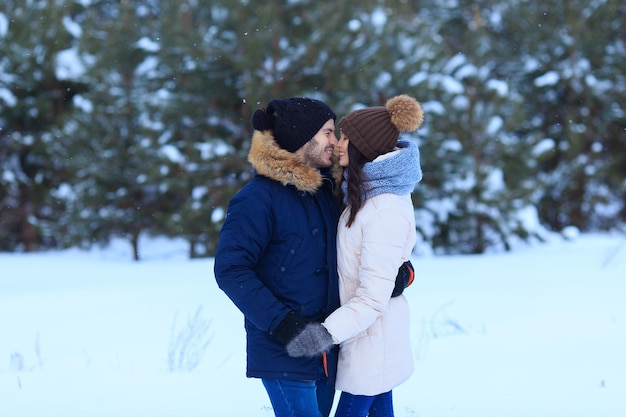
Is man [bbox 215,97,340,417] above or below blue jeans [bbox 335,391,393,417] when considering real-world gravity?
above

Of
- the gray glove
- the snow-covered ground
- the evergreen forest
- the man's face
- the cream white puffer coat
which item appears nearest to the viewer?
the gray glove

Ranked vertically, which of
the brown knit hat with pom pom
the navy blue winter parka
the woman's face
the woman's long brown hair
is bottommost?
the navy blue winter parka

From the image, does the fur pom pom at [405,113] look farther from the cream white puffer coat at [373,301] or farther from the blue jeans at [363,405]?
the blue jeans at [363,405]

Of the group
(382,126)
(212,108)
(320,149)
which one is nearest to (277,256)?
(320,149)

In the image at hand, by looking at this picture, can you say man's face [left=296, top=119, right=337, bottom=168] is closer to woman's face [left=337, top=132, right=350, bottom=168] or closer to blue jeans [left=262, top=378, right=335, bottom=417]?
woman's face [left=337, top=132, right=350, bottom=168]

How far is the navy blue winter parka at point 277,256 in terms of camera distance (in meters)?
2.13

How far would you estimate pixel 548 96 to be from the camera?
644 inches

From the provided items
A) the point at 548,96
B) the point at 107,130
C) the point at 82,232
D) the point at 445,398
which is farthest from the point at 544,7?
the point at 445,398

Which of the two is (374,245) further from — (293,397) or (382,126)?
(293,397)

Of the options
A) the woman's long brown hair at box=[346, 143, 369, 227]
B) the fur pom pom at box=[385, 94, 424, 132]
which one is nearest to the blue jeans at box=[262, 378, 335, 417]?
the woman's long brown hair at box=[346, 143, 369, 227]

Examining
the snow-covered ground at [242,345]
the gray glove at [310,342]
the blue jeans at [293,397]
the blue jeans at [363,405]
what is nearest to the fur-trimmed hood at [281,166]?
the gray glove at [310,342]

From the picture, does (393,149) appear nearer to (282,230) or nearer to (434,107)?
(282,230)

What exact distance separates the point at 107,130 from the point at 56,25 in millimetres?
3630

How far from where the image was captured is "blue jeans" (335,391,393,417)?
2482mm
